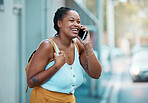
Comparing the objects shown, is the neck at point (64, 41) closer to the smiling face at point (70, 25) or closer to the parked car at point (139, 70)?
the smiling face at point (70, 25)

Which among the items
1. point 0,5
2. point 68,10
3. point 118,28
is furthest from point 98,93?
point 118,28

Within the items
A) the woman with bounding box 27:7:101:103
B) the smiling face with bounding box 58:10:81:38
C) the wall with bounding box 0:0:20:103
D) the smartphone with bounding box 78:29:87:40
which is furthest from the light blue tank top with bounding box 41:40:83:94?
the wall with bounding box 0:0:20:103

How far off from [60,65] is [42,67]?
0.13m

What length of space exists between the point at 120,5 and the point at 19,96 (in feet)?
143

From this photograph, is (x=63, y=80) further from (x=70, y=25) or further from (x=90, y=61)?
(x=70, y=25)

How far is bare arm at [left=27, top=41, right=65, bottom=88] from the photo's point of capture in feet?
7.16

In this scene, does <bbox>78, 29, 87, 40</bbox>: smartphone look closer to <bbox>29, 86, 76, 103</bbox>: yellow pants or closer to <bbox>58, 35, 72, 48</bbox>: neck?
<bbox>58, 35, 72, 48</bbox>: neck

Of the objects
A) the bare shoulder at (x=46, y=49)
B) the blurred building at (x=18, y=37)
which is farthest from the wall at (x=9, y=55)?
the bare shoulder at (x=46, y=49)

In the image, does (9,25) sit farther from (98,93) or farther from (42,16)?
(98,93)

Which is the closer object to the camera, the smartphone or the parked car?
the smartphone

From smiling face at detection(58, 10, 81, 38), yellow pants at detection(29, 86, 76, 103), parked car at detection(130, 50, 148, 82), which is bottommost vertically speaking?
parked car at detection(130, 50, 148, 82)

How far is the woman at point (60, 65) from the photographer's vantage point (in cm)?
219

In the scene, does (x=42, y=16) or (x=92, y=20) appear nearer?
(x=42, y=16)

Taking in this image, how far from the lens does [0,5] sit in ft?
11.0
